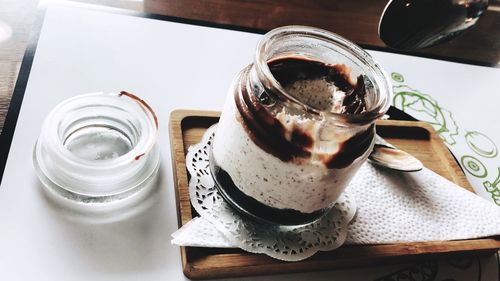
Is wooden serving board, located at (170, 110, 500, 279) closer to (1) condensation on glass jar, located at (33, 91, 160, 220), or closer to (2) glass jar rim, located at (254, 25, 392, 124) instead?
(1) condensation on glass jar, located at (33, 91, 160, 220)

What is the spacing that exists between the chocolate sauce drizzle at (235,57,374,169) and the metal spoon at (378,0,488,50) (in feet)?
0.33

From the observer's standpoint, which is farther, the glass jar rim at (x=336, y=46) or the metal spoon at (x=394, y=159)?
the metal spoon at (x=394, y=159)

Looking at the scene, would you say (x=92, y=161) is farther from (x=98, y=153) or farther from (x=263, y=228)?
(x=263, y=228)

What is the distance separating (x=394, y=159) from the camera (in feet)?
2.24

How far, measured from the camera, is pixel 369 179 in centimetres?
67

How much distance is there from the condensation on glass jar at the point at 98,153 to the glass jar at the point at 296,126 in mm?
87

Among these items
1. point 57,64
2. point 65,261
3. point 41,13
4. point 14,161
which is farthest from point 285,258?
point 41,13

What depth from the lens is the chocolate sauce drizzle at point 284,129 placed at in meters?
0.49

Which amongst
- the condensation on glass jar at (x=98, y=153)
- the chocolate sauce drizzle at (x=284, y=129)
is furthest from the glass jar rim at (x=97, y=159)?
the chocolate sauce drizzle at (x=284, y=129)

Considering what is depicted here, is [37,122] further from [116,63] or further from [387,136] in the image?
[387,136]

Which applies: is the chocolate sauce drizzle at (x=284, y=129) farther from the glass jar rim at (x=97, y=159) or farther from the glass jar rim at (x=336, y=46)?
the glass jar rim at (x=97, y=159)

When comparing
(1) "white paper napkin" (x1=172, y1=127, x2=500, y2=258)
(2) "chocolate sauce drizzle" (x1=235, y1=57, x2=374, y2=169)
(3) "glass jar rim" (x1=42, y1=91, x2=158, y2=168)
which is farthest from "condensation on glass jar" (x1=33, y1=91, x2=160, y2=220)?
(1) "white paper napkin" (x1=172, y1=127, x2=500, y2=258)

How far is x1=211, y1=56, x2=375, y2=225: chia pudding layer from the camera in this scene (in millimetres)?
493

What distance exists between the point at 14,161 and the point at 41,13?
0.31 metres
